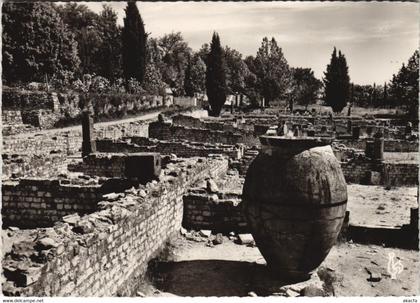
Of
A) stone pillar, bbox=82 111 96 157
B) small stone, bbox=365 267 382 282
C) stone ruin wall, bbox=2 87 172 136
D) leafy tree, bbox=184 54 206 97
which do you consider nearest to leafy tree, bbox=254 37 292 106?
leafy tree, bbox=184 54 206 97

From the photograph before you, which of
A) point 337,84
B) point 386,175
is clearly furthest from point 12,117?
point 337,84

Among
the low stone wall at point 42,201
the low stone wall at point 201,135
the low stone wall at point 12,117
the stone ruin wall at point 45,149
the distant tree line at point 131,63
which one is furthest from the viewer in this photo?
the distant tree line at point 131,63

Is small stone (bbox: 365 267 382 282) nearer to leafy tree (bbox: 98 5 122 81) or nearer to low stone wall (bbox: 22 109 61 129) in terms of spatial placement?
low stone wall (bbox: 22 109 61 129)

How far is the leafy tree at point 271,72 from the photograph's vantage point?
5956 cm

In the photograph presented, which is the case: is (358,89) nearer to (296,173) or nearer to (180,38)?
(180,38)

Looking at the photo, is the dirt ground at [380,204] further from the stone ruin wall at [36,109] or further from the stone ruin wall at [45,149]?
the stone ruin wall at [36,109]

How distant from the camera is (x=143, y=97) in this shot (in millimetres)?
44625

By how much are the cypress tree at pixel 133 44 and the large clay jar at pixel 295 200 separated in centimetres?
4117

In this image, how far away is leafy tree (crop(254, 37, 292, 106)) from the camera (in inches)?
2345

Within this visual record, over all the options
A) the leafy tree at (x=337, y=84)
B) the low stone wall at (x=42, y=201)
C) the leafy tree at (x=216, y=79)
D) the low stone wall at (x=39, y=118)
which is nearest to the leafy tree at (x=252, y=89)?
the leafy tree at (x=337, y=84)

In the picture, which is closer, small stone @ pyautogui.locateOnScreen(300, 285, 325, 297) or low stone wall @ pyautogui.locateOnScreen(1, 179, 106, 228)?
small stone @ pyautogui.locateOnScreen(300, 285, 325, 297)

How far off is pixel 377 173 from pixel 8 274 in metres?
15.2

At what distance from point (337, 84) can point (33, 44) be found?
39.9 metres

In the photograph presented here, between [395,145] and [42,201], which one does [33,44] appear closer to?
[395,145]
